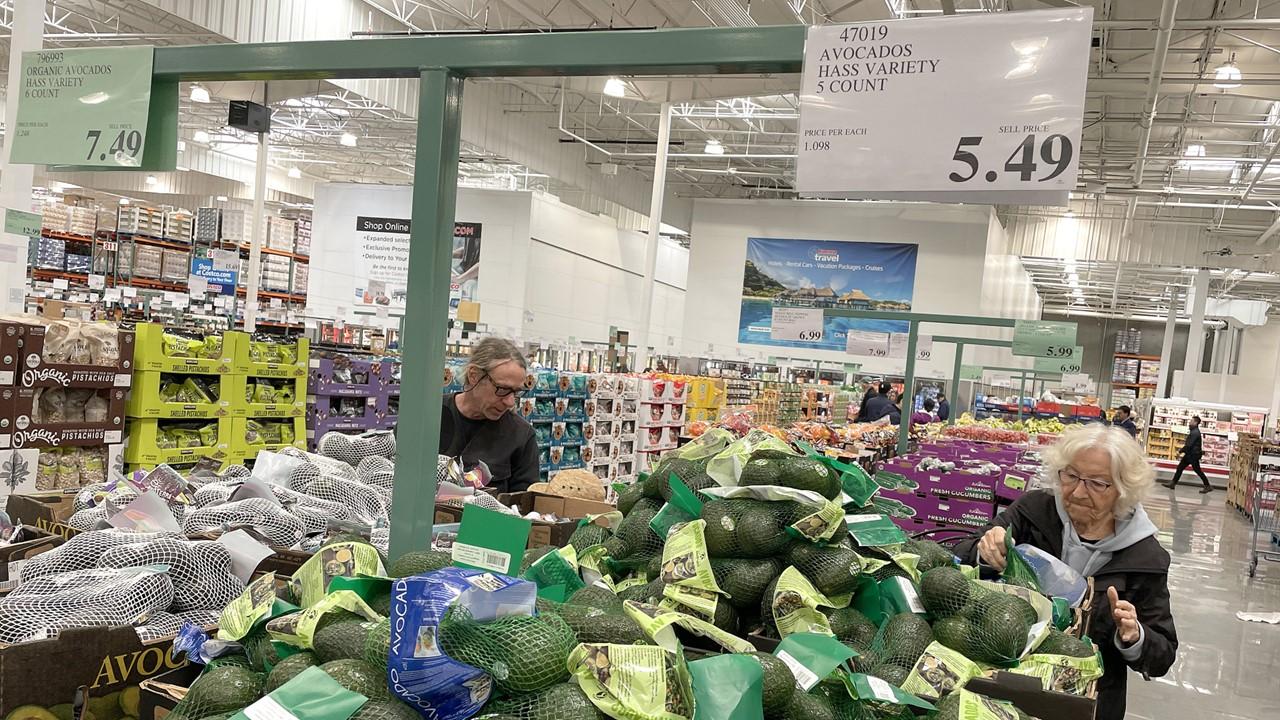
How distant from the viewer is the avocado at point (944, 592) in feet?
6.32

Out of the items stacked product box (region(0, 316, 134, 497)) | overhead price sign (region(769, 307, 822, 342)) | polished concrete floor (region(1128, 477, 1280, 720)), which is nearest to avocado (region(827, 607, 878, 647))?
polished concrete floor (region(1128, 477, 1280, 720))

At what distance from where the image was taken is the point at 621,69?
5.80 ft

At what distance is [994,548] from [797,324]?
9.44 meters

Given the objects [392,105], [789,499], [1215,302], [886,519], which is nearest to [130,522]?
[789,499]

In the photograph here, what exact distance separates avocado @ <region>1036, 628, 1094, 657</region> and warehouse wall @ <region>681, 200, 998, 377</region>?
19.0 meters

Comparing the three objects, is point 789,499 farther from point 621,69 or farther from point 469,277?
point 469,277

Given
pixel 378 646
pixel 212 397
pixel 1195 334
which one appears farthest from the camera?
pixel 1195 334

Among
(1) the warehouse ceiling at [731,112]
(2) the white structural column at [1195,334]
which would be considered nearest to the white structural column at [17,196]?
(1) the warehouse ceiling at [731,112]

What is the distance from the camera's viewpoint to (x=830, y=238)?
22.1 m

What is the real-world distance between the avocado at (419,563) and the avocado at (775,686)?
0.59m

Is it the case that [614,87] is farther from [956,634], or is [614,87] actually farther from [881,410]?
[956,634]

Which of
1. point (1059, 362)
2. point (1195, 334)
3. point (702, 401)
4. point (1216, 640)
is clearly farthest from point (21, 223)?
point (1195, 334)

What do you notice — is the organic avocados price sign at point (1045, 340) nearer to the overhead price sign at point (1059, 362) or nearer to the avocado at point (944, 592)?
the overhead price sign at point (1059, 362)

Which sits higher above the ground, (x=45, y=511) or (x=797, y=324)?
(x=797, y=324)
